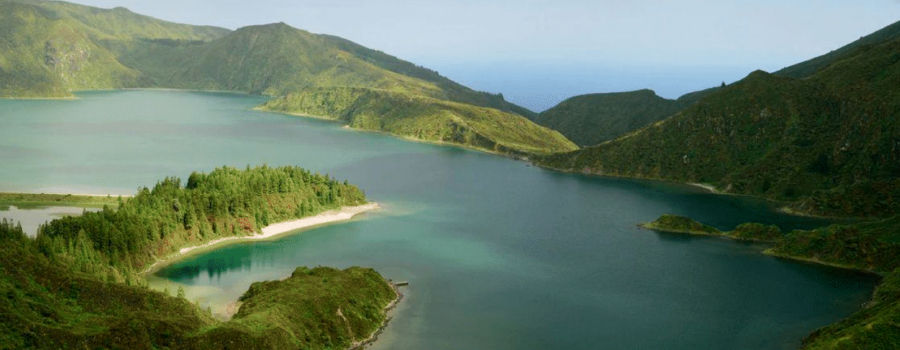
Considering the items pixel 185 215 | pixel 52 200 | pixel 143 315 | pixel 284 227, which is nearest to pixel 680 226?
pixel 284 227

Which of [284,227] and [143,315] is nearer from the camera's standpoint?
[143,315]

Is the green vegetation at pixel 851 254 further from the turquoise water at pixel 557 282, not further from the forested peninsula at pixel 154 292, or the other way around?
the forested peninsula at pixel 154 292

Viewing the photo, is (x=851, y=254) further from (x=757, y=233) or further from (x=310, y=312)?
(x=310, y=312)

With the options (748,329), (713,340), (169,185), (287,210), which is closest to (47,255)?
(169,185)

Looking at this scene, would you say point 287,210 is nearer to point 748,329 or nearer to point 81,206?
point 81,206

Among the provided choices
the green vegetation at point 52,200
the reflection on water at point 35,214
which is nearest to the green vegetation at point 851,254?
the green vegetation at point 52,200

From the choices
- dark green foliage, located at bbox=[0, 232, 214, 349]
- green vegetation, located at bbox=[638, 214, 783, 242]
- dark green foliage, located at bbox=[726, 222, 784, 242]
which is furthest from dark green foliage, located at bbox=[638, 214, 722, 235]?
dark green foliage, located at bbox=[0, 232, 214, 349]

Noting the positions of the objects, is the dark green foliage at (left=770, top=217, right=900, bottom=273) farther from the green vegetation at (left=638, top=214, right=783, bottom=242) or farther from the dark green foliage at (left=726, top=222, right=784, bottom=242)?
the green vegetation at (left=638, top=214, right=783, bottom=242)
